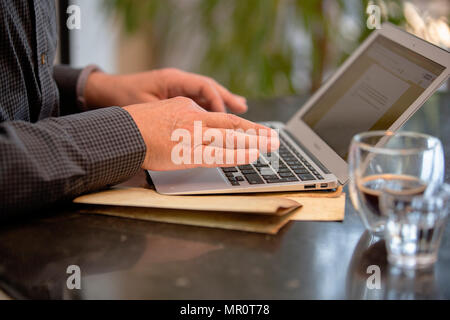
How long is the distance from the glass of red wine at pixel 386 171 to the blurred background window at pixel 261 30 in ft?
4.15

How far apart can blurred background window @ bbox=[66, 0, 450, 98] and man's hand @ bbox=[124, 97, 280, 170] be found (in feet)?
4.00

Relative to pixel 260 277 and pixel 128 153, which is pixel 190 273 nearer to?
pixel 260 277

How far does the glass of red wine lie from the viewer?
2.00 feet

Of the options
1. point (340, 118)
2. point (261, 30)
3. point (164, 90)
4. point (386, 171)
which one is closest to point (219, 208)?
point (386, 171)

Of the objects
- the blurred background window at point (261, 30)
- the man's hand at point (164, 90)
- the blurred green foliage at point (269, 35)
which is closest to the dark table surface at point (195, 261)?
the man's hand at point (164, 90)

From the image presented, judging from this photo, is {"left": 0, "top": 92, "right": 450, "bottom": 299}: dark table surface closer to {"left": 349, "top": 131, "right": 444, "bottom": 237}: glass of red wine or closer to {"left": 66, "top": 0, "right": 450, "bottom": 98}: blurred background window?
{"left": 349, "top": 131, "right": 444, "bottom": 237}: glass of red wine

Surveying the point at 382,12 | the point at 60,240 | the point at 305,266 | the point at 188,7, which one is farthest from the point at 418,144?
the point at 188,7

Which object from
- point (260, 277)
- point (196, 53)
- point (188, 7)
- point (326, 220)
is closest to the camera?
point (260, 277)

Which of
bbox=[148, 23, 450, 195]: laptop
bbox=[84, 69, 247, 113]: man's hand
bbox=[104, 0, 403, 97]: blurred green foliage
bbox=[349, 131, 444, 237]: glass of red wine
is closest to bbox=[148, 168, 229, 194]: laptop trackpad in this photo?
A: bbox=[148, 23, 450, 195]: laptop

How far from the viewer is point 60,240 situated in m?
0.63

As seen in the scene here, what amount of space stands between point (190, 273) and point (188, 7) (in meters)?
2.24

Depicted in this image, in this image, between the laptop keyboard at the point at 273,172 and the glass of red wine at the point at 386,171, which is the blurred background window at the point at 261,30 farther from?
the glass of red wine at the point at 386,171

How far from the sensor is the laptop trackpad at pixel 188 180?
744 millimetres

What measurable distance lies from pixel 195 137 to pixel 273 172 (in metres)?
0.13
